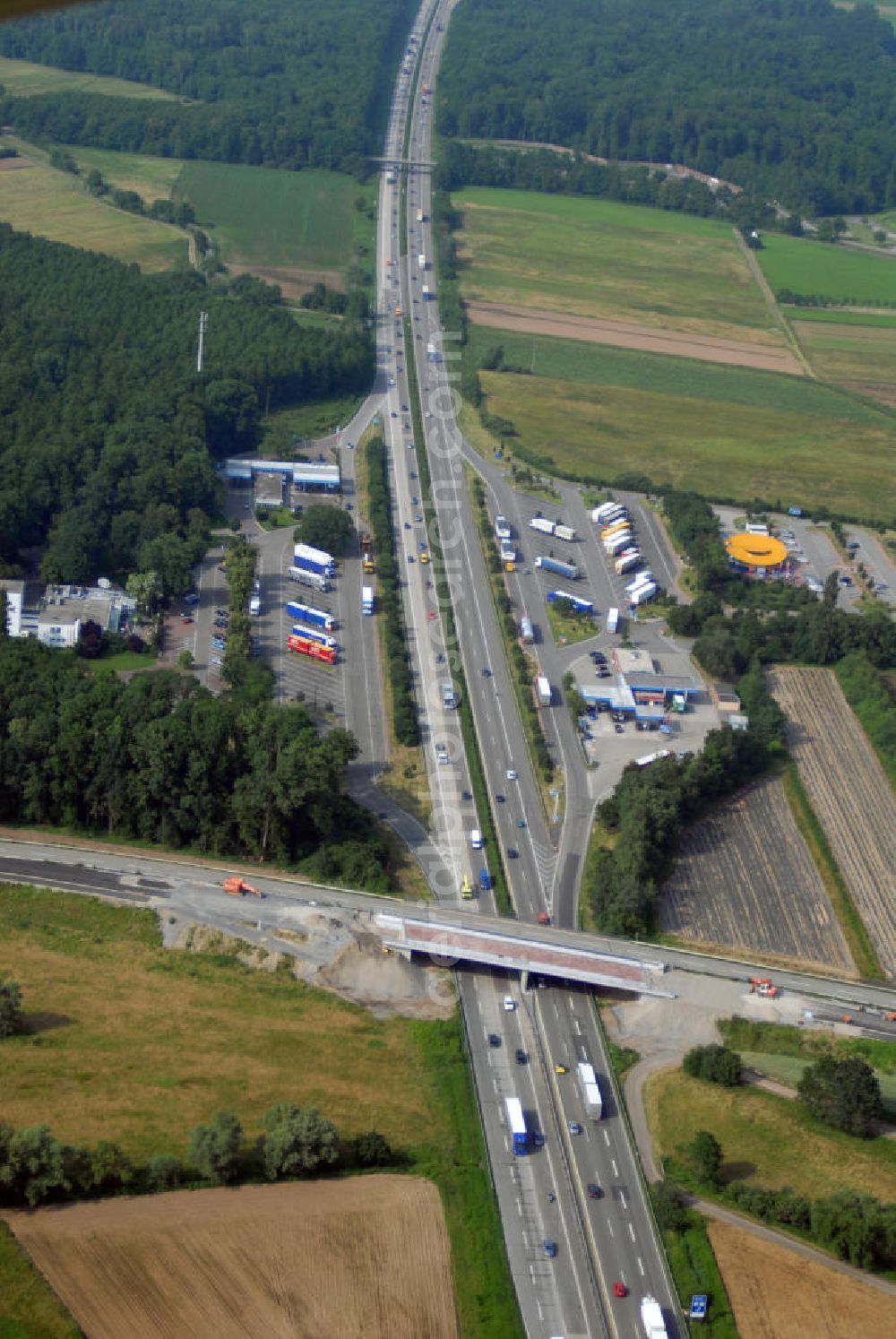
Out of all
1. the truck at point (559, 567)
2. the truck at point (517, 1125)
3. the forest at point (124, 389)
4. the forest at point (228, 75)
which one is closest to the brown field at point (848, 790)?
the truck at point (559, 567)

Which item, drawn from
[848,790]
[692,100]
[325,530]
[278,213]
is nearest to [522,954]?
[848,790]

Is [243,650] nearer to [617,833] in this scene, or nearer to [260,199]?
[617,833]

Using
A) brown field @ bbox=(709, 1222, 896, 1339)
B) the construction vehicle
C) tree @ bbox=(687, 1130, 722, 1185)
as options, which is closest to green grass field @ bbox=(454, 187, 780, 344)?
the construction vehicle

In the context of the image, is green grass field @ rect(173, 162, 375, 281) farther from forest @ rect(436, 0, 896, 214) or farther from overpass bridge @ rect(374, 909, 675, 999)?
overpass bridge @ rect(374, 909, 675, 999)

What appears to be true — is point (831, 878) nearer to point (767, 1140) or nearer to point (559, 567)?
point (767, 1140)

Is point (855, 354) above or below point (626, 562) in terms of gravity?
above

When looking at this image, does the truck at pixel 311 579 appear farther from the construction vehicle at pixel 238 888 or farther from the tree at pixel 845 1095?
the tree at pixel 845 1095
